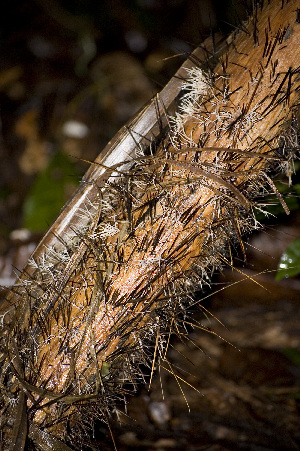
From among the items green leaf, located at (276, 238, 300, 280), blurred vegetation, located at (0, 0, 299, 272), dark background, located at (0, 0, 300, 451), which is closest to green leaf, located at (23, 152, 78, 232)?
dark background, located at (0, 0, 300, 451)

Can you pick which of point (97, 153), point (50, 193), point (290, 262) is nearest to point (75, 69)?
point (97, 153)

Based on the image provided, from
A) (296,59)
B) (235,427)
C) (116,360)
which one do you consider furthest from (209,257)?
(235,427)

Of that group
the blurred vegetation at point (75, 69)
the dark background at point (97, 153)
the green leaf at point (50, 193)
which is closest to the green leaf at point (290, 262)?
the dark background at point (97, 153)

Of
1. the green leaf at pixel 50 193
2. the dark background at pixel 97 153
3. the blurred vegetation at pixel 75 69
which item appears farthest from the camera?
the blurred vegetation at pixel 75 69

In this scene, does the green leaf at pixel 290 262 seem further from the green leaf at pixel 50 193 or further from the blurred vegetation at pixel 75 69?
the blurred vegetation at pixel 75 69

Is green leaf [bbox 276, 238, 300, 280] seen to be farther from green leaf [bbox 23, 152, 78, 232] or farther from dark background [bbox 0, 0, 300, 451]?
green leaf [bbox 23, 152, 78, 232]

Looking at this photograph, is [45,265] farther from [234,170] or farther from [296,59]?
[296,59]
